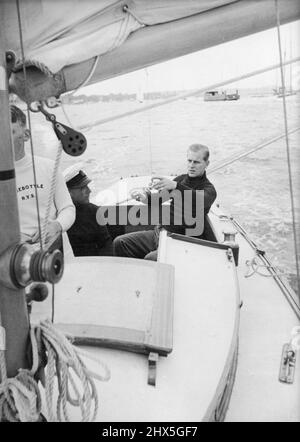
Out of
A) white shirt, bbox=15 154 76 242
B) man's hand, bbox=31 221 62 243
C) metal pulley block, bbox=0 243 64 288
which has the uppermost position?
white shirt, bbox=15 154 76 242

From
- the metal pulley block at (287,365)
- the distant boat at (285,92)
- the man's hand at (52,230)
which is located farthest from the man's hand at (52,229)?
the metal pulley block at (287,365)

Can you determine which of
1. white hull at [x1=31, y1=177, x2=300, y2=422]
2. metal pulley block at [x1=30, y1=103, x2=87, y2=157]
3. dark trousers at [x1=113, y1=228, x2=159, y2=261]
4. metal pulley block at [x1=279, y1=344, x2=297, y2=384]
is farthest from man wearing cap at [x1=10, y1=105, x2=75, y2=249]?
metal pulley block at [x1=279, y1=344, x2=297, y2=384]

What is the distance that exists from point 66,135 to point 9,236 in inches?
12.5

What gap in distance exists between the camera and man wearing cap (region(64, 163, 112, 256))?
308 cm

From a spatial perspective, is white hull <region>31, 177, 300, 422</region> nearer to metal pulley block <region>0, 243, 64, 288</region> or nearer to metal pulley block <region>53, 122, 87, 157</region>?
metal pulley block <region>0, 243, 64, 288</region>

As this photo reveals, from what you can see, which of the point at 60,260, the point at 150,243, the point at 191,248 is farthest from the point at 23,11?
the point at 150,243

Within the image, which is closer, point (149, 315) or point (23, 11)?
point (23, 11)

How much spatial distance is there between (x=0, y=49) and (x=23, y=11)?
0.19 metres

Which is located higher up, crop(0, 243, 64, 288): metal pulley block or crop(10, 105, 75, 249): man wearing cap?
crop(10, 105, 75, 249): man wearing cap

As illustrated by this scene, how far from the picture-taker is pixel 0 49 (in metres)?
0.89

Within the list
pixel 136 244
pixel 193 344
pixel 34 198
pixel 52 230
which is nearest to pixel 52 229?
pixel 52 230

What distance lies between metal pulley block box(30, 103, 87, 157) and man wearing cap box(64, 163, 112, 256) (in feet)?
6.65

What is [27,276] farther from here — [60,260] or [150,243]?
[150,243]

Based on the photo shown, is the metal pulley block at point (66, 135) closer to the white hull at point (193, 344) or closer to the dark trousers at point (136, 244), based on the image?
the white hull at point (193, 344)
